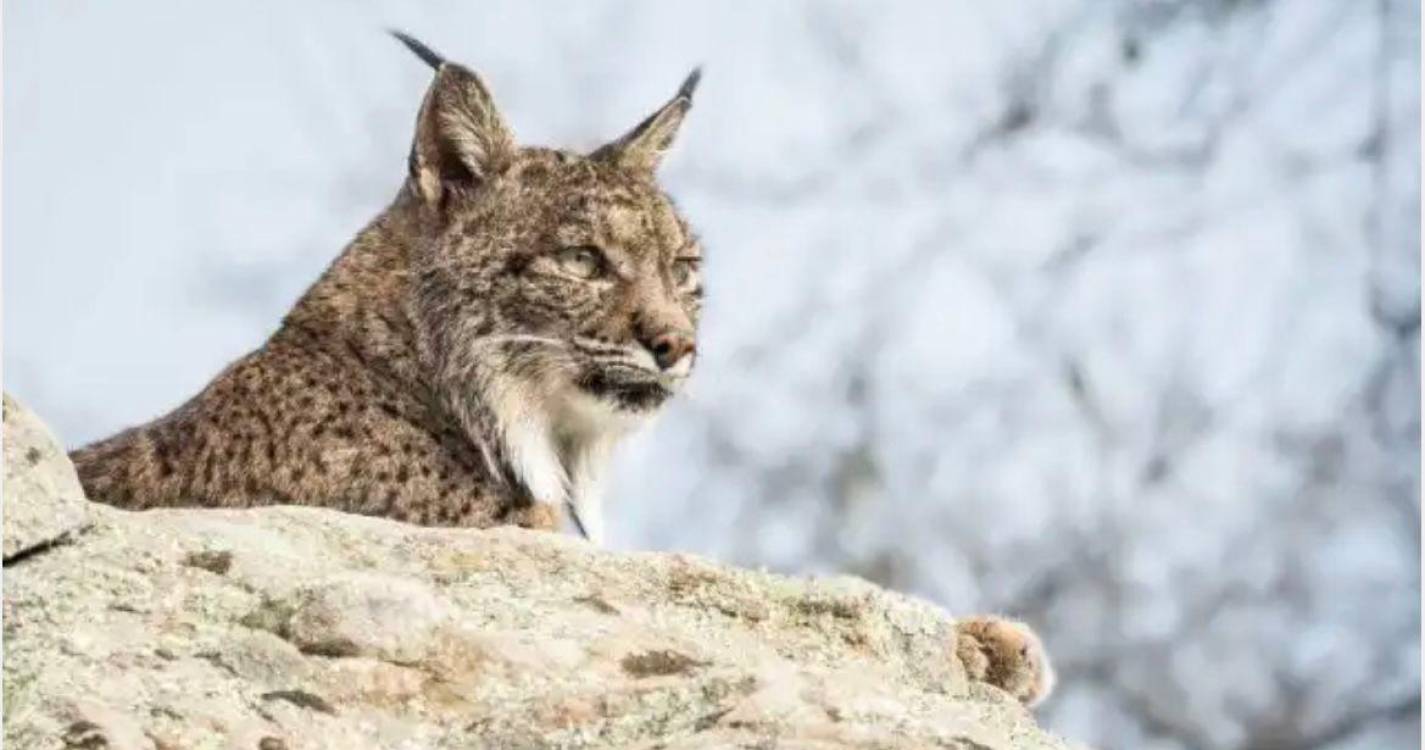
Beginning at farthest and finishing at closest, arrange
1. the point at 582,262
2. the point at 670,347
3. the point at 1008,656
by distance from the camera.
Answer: the point at 582,262 < the point at 670,347 < the point at 1008,656

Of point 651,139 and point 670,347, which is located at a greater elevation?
point 651,139

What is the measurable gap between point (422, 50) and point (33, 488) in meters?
1.96

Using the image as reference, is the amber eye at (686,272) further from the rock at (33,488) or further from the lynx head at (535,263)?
the rock at (33,488)

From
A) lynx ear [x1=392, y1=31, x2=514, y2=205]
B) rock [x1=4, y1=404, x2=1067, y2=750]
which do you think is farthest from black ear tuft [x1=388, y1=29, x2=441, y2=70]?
rock [x1=4, y1=404, x2=1067, y2=750]

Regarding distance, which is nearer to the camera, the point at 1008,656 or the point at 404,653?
the point at 404,653

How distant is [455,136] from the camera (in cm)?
578

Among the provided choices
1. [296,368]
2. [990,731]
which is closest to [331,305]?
[296,368]

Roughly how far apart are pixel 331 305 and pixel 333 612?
2.43 metres

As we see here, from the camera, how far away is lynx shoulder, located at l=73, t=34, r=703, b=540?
18.5 ft

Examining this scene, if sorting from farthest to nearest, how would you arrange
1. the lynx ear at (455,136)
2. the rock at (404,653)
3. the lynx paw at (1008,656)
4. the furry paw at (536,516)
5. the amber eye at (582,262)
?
the amber eye at (582,262)
the furry paw at (536,516)
the lynx ear at (455,136)
the lynx paw at (1008,656)
the rock at (404,653)

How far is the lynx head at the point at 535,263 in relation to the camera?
18.9 ft

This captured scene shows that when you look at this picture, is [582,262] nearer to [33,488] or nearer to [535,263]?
[535,263]

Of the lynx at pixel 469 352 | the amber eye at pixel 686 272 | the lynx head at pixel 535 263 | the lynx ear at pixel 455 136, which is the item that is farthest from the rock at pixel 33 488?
the amber eye at pixel 686 272

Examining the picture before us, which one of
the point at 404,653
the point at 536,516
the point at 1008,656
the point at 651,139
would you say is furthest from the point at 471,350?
the point at 404,653
